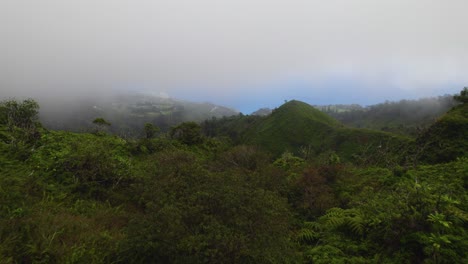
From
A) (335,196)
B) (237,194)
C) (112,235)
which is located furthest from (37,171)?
(335,196)

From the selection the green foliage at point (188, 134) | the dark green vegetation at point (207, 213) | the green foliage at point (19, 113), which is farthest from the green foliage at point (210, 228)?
the green foliage at point (188, 134)

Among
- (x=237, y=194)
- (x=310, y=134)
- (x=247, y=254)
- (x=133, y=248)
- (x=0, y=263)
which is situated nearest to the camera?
(x=0, y=263)

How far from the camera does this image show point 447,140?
20.6m

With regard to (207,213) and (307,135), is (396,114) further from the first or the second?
(207,213)

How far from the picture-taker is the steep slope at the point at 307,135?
66956 mm

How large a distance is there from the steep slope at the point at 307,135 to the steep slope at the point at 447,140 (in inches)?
1500

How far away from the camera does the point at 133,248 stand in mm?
7133

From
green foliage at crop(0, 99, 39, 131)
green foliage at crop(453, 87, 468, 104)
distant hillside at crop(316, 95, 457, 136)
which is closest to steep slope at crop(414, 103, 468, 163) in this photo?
green foliage at crop(453, 87, 468, 104)

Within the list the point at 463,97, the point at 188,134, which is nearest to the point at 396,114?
the point at 463,97

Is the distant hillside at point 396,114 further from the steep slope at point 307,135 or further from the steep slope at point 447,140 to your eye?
the steep slope at point 447,140

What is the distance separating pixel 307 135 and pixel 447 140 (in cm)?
5857

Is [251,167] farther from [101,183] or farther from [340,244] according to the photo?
[340,244]

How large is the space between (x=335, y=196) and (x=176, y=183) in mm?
9531

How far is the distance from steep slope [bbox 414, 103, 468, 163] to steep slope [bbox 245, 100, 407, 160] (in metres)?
38.1
